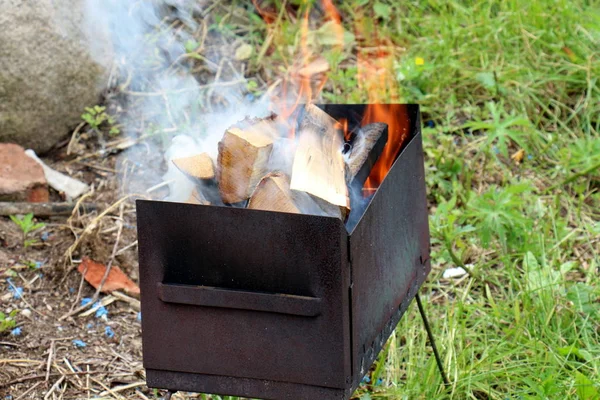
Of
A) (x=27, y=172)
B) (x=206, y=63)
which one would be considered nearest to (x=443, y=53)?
(x=206, y=63)

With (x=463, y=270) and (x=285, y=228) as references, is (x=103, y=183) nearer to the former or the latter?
(x=463, y=270)

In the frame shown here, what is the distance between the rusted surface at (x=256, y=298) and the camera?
178 centimetres

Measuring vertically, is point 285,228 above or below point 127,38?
above

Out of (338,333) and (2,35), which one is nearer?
(338,333)

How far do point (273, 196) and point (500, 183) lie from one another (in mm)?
2182

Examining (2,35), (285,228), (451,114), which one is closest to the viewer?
(285,228)

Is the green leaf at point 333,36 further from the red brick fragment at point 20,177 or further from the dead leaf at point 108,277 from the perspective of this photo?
the dead leaf at point 108,277

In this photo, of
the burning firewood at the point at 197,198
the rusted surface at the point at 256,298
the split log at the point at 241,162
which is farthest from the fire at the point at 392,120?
the burning firewood at the point at 197,198

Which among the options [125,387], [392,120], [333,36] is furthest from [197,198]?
[333,36]

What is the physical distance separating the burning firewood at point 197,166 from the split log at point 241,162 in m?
0.05

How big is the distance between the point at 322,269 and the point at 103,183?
2259 millimetres

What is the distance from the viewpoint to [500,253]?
334cm

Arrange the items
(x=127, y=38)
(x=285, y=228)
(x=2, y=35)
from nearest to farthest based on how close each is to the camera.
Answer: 1. (x=285, y=228)
2. (x=2, y=35)
3. (x=127, y=38)

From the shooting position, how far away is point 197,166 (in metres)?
2.07
